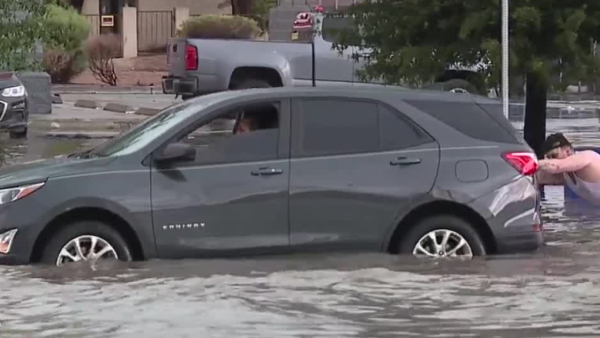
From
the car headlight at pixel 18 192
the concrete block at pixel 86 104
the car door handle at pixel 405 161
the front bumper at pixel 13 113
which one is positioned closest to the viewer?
the car headlight at pixel 18 192

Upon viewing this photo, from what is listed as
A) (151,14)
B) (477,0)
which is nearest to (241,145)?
(477,0)

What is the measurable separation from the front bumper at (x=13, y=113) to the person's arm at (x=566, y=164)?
10.6 metres

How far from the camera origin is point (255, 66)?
Result: 23422 mm

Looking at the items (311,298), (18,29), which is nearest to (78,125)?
(18,29)

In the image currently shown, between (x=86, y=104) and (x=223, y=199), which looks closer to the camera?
(x=223, y=199)

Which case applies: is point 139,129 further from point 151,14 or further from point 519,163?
point 151,14

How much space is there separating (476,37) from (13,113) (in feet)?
28.7

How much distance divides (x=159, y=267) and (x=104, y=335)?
1951 millimetres

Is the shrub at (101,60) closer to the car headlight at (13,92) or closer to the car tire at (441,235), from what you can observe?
the car headlight at (13,92)

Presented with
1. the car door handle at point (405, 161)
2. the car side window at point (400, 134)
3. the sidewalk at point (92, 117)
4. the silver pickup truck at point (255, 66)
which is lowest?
the sidewalk at point (92, 117)

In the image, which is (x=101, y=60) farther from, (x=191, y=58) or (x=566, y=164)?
(x=566, y=164)

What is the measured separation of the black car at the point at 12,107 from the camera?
781 inches

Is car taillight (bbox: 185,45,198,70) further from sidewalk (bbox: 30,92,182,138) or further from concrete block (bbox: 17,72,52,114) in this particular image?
concrete block (bbox: 17,72,52,114)

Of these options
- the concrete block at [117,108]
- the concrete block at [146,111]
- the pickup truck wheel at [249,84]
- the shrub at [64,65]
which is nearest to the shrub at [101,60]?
the shrub at [64,65]
